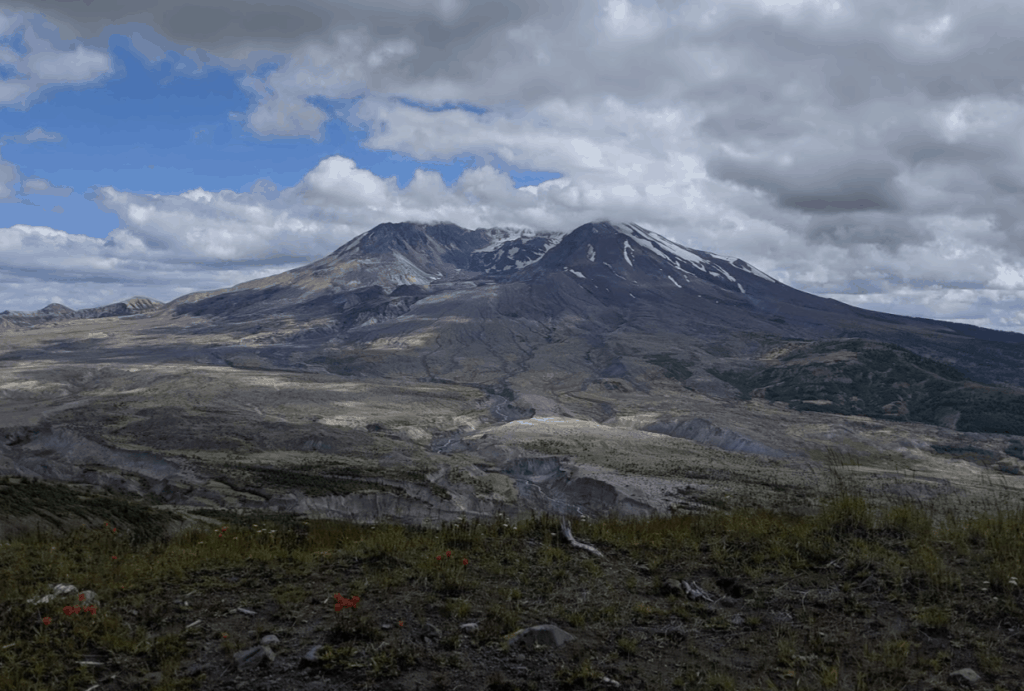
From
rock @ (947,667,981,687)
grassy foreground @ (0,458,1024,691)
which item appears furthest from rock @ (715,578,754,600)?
rock @ (947,667,981,687)

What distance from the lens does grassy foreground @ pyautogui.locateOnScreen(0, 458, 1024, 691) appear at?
622cm

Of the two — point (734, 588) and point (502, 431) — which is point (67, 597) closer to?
point (734, 588)

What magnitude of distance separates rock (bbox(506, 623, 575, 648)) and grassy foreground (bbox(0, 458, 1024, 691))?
0.11m

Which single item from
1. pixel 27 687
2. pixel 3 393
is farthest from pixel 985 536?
pixel 3 393

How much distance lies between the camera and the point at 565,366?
647ft

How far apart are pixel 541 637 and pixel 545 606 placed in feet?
2.85

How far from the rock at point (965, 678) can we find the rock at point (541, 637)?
10.7 feet

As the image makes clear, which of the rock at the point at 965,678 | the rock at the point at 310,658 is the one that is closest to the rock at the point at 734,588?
the rock at the point at 965,678

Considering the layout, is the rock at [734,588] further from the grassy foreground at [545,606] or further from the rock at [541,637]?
the rock at [541,637]

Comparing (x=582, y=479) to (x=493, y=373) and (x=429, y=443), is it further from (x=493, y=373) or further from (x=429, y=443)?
(x=493, y=373)

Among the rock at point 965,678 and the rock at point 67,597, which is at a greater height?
the rock at point 965,678

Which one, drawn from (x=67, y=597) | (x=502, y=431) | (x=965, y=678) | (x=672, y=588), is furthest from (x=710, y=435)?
(x=67, y=597)

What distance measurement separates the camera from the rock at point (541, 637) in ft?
22.0

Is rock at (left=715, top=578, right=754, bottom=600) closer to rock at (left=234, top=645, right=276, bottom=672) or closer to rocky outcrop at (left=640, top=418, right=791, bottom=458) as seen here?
rock at (left=234, top=645, right=276, bottom=672)
